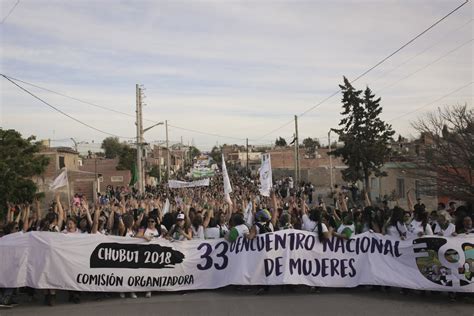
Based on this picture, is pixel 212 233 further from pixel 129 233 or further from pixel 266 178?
pixel 266 178

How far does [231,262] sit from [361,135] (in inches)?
1077

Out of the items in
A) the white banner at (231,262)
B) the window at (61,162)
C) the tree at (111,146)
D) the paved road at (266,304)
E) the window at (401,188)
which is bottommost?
the paved road at (266,304)

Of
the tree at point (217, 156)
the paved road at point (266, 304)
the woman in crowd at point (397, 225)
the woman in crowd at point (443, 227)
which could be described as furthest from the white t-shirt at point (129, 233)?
the tree at point (217, 156)

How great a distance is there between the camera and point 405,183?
31250mm

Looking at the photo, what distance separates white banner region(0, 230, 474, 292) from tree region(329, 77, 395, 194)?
25.7m

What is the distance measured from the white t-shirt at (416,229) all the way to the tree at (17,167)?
612 inches

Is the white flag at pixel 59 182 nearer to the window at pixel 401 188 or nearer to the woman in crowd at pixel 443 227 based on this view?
the woman in crowd at pixel 443 227

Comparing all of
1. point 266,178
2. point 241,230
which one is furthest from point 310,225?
point 266,178

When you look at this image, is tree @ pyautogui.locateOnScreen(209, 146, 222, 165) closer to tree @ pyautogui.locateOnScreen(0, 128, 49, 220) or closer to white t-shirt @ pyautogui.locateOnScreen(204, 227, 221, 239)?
tree @ pyautogui.locateOnScreen(0, 128, 49, 220)

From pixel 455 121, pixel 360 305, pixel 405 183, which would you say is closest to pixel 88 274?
pixel 360 305

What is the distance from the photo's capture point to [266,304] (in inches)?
303

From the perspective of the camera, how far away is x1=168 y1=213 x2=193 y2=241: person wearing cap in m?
8.78

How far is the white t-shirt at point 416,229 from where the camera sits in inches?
340

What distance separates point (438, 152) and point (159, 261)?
1252cm
